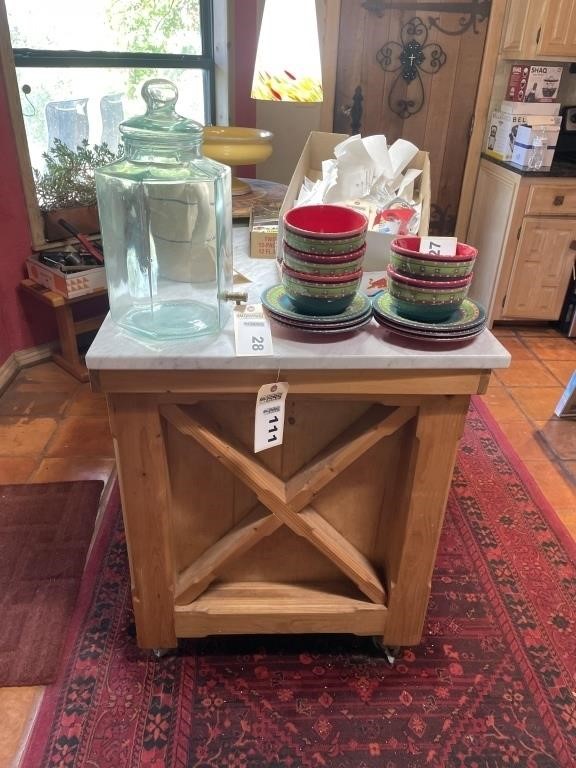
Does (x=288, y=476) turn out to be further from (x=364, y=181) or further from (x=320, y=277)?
(x=364, y=181)

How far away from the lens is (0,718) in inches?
54.5

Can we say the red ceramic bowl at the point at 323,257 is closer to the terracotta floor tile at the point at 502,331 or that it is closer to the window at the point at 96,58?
the window at the point at 96,58

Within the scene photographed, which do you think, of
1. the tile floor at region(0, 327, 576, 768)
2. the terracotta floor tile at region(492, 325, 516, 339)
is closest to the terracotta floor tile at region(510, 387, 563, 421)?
the tile floor at region(0, 327, 576, 768)

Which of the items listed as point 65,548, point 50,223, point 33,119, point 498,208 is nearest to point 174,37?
point 33,119

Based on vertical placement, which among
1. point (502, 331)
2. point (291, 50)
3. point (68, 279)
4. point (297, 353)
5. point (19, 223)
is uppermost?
point (291, 50)

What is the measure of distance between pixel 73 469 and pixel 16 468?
0.69ft

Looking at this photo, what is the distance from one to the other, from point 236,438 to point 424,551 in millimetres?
507

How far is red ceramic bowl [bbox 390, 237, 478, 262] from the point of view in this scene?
1.14 meters

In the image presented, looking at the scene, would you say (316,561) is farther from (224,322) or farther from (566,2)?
(566,2)

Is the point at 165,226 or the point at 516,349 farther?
the point at 516,349

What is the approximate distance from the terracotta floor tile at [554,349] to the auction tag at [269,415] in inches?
93.7

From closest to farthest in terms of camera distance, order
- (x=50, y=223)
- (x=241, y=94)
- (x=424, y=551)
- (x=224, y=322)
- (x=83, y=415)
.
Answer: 1. (x=224, y=322)
2. (x=424, y=551)
3. (x=83, y=415)
4. (x=50, y=223)
5. (x=241, y=94)

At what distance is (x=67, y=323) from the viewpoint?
2.74 meters

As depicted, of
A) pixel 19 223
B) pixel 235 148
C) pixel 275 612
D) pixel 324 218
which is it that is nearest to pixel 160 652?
pixel 275 612
